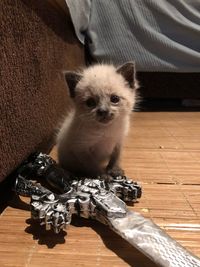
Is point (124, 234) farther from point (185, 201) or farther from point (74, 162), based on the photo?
point (74, 162)

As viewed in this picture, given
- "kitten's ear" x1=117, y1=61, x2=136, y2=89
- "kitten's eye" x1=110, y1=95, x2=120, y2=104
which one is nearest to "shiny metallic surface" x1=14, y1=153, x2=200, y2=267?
"kitten's eye" x1=110, y1=95, x2=120, y2=104

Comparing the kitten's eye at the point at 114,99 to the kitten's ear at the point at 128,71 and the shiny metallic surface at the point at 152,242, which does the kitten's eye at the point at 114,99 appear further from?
the shiny metallic surface at the point at 152,242

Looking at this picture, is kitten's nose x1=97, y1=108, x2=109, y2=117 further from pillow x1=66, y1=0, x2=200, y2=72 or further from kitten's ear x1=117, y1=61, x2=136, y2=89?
pillow x1=66, y1=0, x2=200, y2=72

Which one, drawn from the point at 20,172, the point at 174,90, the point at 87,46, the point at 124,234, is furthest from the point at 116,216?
the point at 174,90

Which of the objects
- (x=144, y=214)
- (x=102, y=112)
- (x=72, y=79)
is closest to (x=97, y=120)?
(x=102, y=112)

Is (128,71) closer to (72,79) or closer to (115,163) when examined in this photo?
(72,79)

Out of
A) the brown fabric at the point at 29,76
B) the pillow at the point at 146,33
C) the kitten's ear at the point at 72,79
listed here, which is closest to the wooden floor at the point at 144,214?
the brown fabric at the point at 29,76
